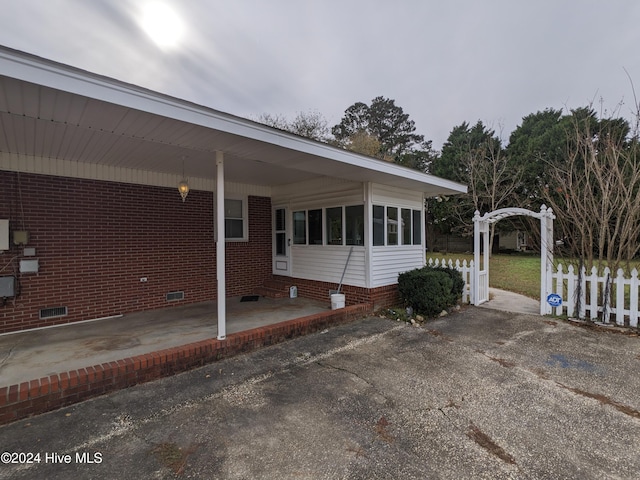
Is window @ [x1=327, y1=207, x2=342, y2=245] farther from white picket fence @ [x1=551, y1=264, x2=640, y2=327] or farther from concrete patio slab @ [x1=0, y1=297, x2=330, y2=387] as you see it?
white picket fence @ [x1=551, y1=264, x2=640, y2=327]

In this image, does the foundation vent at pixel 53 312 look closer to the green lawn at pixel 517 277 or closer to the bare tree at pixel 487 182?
the green lawn at pixel 517 277

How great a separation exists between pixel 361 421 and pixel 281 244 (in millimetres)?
5866

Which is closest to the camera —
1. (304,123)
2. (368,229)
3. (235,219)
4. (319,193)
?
(368,229)

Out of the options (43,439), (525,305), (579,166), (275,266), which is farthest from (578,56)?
(43,439)

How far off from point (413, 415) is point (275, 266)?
592 centimetres

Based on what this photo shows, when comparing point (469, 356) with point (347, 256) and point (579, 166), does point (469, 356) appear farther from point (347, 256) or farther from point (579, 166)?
point (579, 166)

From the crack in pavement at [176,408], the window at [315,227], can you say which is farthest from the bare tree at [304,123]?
the crack in pavement at [176,408]

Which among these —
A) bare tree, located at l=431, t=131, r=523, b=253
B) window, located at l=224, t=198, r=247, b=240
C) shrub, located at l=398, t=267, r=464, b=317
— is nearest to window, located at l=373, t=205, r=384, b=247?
shrub, located at l=398, t=267, r=464, b=317

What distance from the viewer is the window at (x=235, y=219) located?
7.47 meters

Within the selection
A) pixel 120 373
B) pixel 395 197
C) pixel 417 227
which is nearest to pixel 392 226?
→ pixel 395 197

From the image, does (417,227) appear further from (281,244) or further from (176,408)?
(176,408)

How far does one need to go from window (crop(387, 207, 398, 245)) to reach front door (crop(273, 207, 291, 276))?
8.45ft

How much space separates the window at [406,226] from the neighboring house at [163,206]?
44mm

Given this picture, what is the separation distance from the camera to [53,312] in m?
5.18
